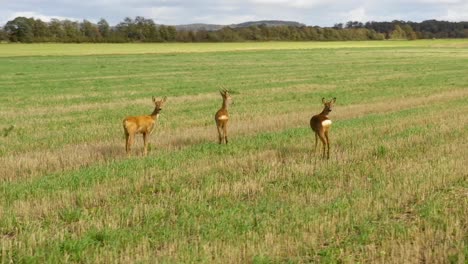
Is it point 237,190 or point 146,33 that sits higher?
point 146,33

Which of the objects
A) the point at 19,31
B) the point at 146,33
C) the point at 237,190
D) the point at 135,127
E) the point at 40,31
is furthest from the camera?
the point at 146,33

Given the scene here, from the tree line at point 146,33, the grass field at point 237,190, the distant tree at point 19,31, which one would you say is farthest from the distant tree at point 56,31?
the grass field at point 237,190

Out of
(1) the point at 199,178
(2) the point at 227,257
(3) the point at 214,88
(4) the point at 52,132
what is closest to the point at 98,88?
(3) the point at 214,88

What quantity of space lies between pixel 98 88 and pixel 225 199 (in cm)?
2280

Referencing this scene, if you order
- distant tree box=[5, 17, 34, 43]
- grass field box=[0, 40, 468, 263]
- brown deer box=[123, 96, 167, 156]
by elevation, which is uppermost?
distant tree box=[5, 17, 34, 43]

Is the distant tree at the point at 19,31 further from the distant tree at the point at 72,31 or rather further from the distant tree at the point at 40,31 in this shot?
the distant tree at the point at 72,31

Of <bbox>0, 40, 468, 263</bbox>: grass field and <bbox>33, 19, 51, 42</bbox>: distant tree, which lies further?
<bbox>33, 19, 51, 42</bbox>: distant tree

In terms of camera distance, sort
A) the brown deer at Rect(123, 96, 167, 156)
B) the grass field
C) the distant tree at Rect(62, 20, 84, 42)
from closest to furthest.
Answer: the grass field
the brown deer at Rect(123, 96, 167, 156)
the distant tree at Rect(62, 20, 84, 42)

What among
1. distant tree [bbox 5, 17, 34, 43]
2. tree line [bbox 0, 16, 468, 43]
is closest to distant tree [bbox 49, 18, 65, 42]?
tree line [bbox 0, 16, 468, 43]

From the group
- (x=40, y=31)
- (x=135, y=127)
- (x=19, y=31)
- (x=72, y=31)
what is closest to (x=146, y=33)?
(x=72, y=31)

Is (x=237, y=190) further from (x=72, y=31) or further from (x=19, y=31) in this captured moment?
(x=72, y=31)

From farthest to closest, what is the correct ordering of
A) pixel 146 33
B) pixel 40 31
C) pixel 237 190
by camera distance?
pixel 146 33
pixel 40 31
pixel 237 190

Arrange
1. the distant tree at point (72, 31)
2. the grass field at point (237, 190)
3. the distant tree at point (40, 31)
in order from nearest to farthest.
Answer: the grass field at point (237, 190)
the distant tree at point (40, 31)
the distant tree at point (72, 31)

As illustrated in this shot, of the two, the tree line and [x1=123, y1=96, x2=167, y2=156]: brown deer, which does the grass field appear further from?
the tree line
